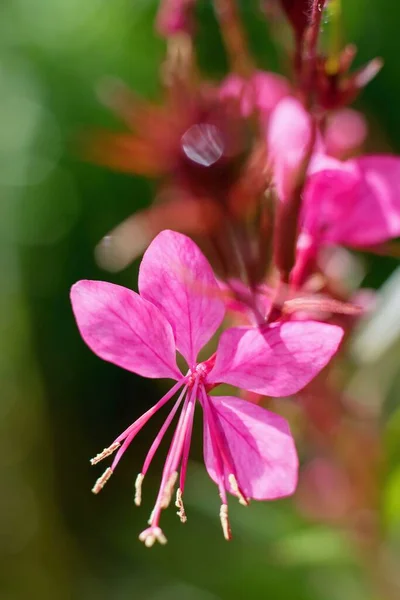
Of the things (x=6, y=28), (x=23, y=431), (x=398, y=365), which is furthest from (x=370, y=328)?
(x=6, y=28)

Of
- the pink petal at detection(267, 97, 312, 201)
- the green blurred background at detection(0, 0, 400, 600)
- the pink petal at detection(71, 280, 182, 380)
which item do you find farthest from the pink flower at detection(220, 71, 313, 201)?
the green blurred background at detection(0, 0, 400, 600)

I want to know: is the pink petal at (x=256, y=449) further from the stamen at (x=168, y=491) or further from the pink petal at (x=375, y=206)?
the pink petal at (x=375, y=206)

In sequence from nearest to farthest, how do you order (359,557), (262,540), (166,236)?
(166,236)
(359,557)
(262,540)

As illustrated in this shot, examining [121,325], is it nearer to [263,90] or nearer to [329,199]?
[329,199]

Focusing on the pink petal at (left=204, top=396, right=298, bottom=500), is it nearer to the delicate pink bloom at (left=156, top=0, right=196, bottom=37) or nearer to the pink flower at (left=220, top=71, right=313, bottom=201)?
the pink flower at (left=220, top=71, right=313, bottom=201)

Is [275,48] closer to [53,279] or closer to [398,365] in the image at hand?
[53,279]

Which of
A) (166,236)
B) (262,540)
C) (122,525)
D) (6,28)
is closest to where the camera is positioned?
(166,236)
